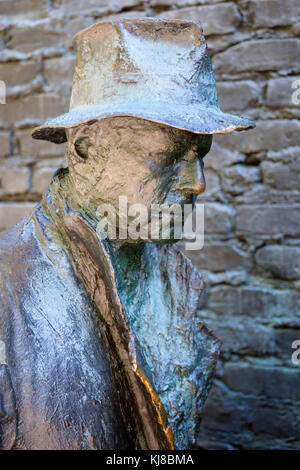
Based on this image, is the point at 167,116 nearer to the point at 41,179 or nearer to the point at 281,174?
the point at 281,174

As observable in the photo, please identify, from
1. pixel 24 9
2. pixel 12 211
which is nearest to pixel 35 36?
pixel 24 9

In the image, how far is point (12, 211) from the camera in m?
2.27

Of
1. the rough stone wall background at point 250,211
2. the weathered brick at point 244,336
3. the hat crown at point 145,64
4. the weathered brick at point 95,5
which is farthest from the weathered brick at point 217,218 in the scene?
the hat crown at point 145,64

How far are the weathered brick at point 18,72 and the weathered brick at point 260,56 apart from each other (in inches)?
32.4

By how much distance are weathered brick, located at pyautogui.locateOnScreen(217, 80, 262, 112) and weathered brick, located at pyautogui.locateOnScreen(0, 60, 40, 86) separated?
85cm

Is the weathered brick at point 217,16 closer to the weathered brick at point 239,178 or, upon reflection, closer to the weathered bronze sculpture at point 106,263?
the weathered brick at point 239,178

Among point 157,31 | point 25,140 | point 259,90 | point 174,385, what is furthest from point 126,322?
point 25,140

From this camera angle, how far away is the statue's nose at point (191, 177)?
40.3 inches

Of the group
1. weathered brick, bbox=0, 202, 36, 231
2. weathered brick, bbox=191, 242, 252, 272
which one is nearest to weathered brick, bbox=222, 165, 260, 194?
weathered brick, bbox=191, 242, 252, 272

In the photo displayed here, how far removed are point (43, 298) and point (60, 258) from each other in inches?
4.1

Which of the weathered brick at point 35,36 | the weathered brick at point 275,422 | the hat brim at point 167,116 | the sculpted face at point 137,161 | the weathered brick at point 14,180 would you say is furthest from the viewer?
the weathered brick at point 14,180

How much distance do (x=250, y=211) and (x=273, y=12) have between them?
0.78m

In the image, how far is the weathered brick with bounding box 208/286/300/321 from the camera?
194 centimetres

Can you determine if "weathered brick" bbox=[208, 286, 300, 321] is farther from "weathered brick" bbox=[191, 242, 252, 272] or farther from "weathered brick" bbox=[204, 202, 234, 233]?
"weathered brick" bbox=[204, 202, 234, 233]
